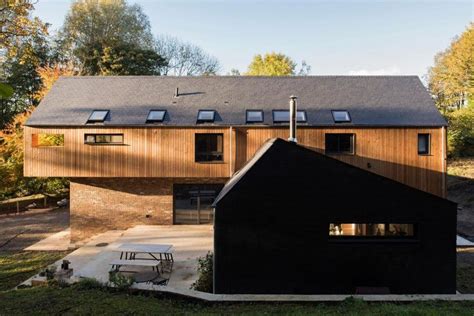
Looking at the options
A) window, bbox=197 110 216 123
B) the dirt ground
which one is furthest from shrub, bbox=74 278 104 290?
window, bbox=197 110 216 123

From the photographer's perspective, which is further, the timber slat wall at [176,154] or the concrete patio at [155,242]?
the timber slat wall at [176,154]

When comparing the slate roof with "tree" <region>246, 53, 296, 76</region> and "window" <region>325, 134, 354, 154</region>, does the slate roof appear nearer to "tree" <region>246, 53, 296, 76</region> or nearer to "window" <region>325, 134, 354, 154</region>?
"window" <region>325, 134, 354, 154</region>

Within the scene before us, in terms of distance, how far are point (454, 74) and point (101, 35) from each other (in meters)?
32.2

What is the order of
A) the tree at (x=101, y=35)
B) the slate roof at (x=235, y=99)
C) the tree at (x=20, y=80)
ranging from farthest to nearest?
the tree at (x=20, y=80), the tree at (x=101, y=35), the slate roof at (x=235, y=99)

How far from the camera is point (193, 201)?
17688 mm

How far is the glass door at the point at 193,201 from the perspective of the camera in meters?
17.6

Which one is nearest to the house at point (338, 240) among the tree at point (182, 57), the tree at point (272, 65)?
the tree at point (272, 65)

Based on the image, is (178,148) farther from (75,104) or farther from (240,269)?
(240,269)

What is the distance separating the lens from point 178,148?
54.5 feet

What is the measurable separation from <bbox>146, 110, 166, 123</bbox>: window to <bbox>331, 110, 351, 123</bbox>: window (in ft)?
25.0

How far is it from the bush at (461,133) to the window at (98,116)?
25.4 meters

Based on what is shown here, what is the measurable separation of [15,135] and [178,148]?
1408 centimetres

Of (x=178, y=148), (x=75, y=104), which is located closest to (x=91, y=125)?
(x=75, y=104)

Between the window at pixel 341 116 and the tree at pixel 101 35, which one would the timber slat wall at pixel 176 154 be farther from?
the tree at pixel 101 35
